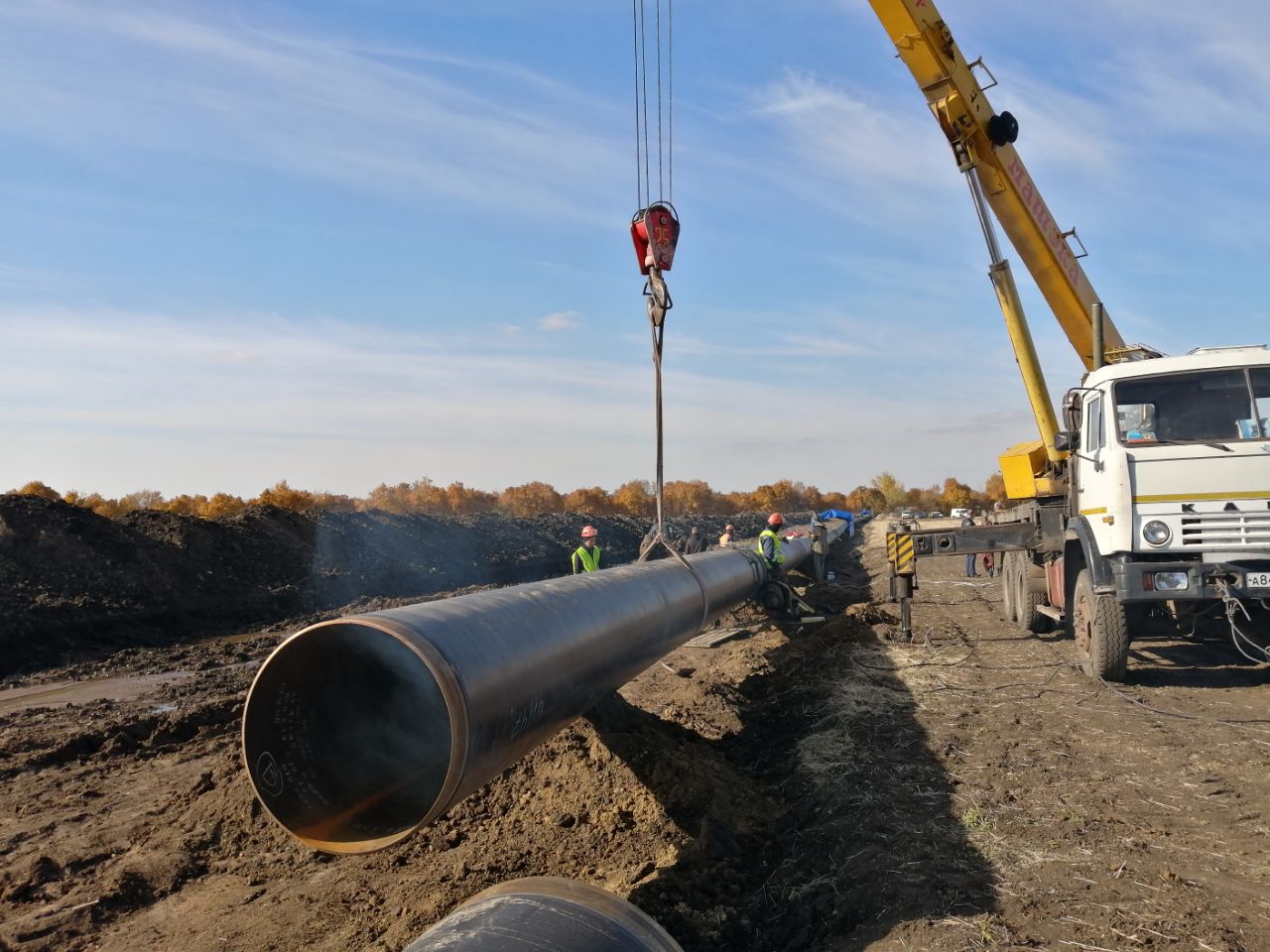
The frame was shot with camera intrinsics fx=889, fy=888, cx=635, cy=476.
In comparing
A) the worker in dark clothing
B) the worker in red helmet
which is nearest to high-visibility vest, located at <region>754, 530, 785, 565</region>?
the worker in red helmet

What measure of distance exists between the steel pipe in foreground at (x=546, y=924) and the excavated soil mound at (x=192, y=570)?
1295cm

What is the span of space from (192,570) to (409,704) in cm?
1636

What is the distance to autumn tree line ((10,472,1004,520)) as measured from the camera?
34.5 m

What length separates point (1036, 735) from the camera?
6.59 m

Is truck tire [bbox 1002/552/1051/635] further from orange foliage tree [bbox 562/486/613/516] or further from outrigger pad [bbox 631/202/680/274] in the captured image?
orange foliage tree [bbox 562/486/613/516]

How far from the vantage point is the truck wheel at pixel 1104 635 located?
310 inches

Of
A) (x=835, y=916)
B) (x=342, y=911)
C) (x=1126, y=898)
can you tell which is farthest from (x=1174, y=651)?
(x=342, y=911)

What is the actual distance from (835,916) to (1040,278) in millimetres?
9550

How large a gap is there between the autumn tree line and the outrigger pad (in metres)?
1.55

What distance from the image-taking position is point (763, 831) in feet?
16.9

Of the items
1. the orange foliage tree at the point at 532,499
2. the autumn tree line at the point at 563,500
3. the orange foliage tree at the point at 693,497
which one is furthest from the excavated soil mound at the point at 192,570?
the orange foliage tree at the point at 693,497

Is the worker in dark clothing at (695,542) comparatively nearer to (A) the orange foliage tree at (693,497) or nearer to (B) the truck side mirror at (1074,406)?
(B) the truck side mirror at (1074,406)

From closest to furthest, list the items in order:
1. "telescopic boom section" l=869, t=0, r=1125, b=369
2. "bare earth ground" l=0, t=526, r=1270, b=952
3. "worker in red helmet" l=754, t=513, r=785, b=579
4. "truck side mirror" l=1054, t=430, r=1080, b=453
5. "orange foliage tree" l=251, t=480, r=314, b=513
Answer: "bare earth ground" l=0, t=526, r=1270, b=952 → "truck side mirror" l=1054, t=430, r=1080, b=453 → "telescopic boom section" l=869, t=0, r=1125, b=369 → "worker in red helmet" l=754, t=513, r=785, b=579 → "orange foliage tree" l=251, t=480, r=314, b=513

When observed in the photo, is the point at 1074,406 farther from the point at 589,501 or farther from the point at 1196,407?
the point at 589,501
